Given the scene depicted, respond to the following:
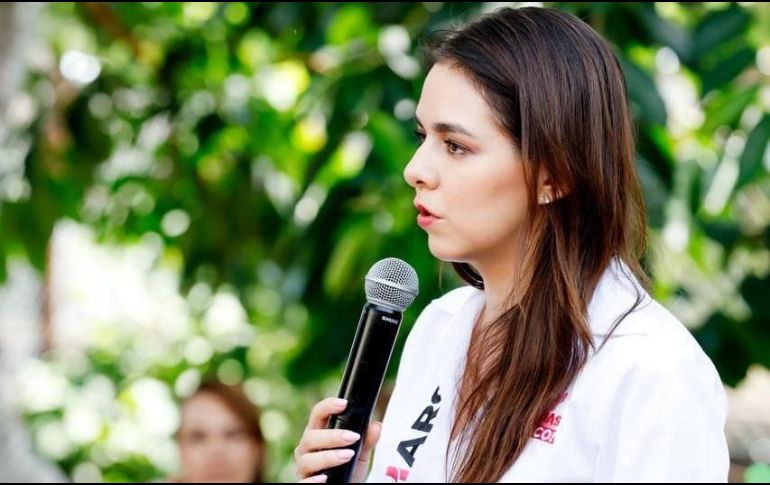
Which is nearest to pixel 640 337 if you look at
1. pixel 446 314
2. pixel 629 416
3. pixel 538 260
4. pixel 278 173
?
pixel 629 416

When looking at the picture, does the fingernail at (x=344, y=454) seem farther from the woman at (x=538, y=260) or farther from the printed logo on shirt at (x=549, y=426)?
the printed logo on shirt at (x=549, y=426)

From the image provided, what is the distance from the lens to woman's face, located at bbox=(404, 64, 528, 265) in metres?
1.26

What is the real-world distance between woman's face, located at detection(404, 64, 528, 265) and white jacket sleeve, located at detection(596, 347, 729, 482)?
0.26 m

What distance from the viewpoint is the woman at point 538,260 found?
3.82ft

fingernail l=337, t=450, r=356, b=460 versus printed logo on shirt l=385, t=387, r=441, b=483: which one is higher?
fingernail l=337, t=450, r=356, b=460

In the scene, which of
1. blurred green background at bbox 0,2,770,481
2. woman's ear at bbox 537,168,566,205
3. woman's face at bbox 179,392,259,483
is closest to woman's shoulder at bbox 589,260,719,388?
woman's ear at bbox 537,168,566,205

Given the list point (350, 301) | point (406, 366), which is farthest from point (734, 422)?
point (406, 366)

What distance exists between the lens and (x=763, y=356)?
7.75 ft

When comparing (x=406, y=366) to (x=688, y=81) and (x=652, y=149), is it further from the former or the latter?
(x=688, y=81)

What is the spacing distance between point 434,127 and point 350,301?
138 cm

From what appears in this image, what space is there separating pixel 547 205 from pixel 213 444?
2226 millimetres

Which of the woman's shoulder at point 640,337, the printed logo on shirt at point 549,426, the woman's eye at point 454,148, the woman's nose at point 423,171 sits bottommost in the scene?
the printed logo on shirt at point 549,426

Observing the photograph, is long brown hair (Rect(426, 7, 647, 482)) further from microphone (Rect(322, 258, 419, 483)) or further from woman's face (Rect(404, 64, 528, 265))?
microphone (Rect(322, 258, 419, 483))

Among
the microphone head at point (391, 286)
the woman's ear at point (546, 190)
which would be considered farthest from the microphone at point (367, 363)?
the woman's ear at point (546, 190)
